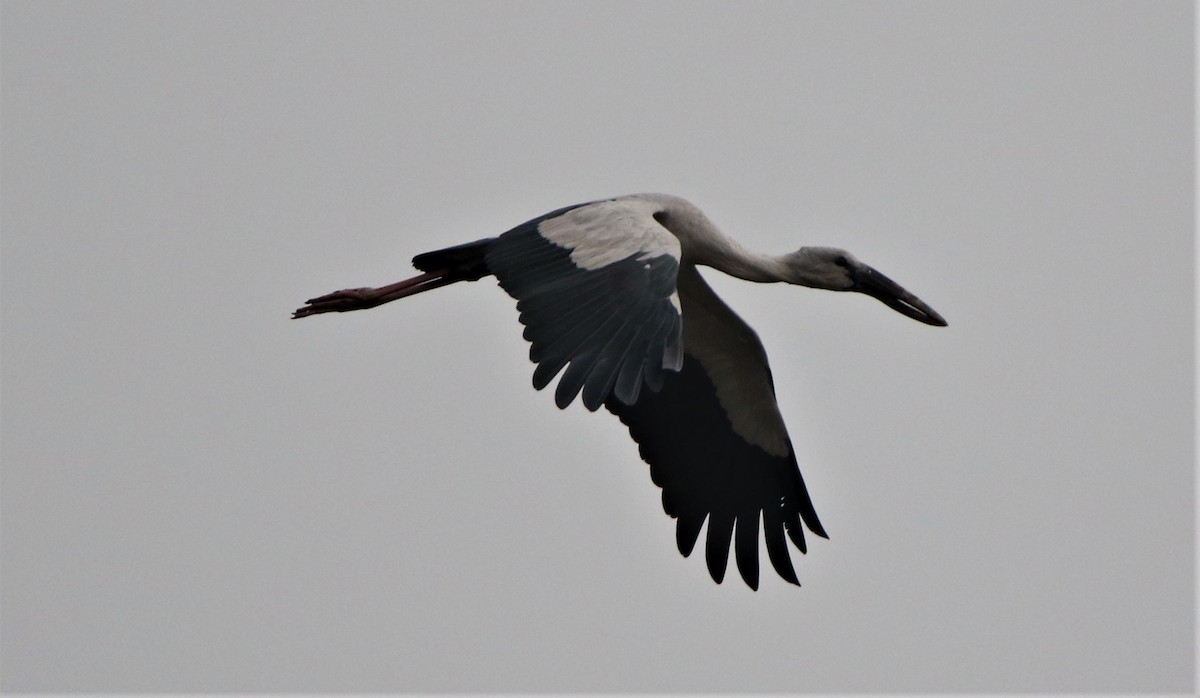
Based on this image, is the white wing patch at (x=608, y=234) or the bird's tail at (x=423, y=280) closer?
the white wing patch at (x=608, y=234)

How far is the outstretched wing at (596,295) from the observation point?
9203 mm

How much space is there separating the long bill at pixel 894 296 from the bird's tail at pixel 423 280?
219cm

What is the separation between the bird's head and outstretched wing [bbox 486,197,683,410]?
3.90 ft

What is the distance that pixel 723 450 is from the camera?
40.2ft

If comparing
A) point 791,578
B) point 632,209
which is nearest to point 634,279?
point 632,209

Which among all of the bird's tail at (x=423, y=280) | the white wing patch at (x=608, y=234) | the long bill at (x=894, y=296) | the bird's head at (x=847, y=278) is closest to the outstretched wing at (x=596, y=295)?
the white wing patch at (x=608, y=234)

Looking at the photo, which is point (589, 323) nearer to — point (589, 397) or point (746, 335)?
point (589, 397)

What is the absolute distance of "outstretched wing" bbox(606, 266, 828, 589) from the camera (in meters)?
12.0

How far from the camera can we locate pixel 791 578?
39.3 ft

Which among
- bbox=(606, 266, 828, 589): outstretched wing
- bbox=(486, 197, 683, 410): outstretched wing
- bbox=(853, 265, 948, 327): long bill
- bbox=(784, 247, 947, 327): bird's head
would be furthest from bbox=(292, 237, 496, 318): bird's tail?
bbox=(853, 265, 948, 327): long bill

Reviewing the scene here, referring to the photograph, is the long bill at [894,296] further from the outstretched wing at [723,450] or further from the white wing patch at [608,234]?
the white wing patch at [608,234]

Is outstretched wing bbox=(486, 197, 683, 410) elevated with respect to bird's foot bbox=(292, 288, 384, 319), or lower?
lower

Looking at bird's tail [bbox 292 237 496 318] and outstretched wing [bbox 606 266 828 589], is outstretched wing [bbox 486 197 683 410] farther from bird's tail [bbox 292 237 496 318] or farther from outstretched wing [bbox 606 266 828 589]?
outstretched wing [bbox 606 266 828 589]

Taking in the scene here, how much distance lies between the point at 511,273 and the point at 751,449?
269 centimetres
